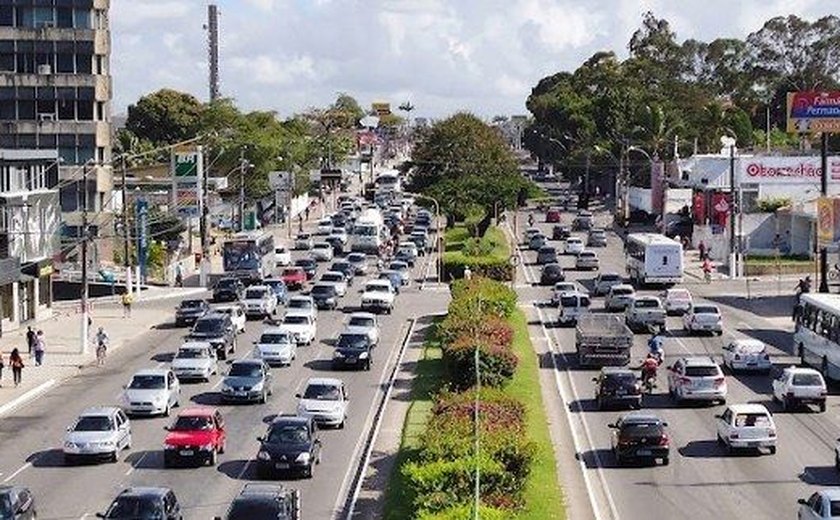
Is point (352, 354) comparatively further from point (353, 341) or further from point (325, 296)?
point (325, 296)

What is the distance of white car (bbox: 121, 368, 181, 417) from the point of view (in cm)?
4716

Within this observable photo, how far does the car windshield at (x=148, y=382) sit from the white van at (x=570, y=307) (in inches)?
1078

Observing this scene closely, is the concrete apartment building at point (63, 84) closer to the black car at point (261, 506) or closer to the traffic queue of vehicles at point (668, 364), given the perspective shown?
the traffic queue of vehicles at point (668, 364)

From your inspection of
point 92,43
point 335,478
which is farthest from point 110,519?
point 92,43

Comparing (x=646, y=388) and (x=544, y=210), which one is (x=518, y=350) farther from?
(x=544, y=210)

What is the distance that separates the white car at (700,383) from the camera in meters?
48.5

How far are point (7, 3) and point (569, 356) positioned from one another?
64062 mm

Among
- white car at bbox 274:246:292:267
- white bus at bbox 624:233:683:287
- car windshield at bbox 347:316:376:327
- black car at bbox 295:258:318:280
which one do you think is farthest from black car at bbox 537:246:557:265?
car windshield at bbox 347:316:376:327

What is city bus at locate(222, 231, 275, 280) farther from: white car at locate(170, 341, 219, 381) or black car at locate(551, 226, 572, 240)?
black car at locate(551, 226, 572, 240)

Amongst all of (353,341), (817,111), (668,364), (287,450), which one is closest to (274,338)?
(353,341)

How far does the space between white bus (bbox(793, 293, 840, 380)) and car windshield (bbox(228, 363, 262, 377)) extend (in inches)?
771

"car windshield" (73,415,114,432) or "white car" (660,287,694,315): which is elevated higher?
"white car" (660,287,694,315)

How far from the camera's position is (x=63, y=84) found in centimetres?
10981

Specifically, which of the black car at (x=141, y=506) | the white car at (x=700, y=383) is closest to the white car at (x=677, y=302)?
the white car at (x=700, y=383)
